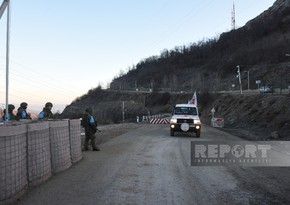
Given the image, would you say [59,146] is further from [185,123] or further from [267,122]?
[267,122]

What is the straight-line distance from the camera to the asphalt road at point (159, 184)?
8.10 metres

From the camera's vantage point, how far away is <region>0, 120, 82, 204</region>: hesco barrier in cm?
771

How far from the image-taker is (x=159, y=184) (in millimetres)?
9680

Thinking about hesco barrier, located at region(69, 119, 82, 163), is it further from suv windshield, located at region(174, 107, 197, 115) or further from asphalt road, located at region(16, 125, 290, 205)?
suv windshield, located at region(174, 107, 197, 115)

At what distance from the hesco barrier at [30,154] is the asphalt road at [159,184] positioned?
27 cm

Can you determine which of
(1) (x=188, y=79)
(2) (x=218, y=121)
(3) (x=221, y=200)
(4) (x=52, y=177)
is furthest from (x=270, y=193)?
(1) (x=188, y=79)

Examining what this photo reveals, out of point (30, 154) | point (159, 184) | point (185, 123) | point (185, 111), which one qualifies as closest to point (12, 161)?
point (30, 154)

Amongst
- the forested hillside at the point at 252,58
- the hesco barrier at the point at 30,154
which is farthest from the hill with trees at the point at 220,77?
the hesco barrier at the point at 30,154

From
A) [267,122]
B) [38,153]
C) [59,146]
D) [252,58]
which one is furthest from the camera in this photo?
[252,58]

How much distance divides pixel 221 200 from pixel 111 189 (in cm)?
243

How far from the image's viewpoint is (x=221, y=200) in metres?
8.08

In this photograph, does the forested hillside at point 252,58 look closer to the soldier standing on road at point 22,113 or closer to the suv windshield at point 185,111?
the suv windshield at point 185,111

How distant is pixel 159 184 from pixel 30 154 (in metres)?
3.02

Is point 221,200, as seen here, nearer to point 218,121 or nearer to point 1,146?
point 1,146
